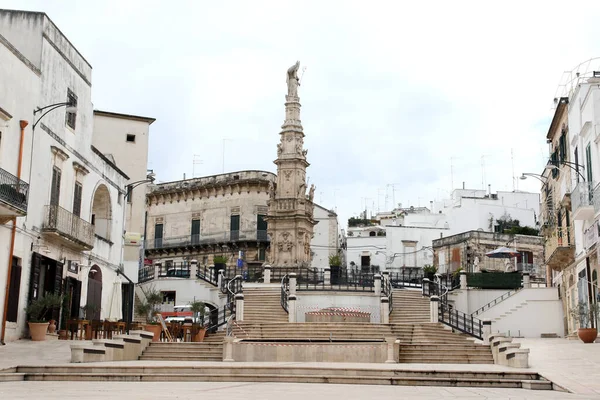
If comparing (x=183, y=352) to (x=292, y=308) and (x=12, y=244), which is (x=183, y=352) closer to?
(x=12, y=244)

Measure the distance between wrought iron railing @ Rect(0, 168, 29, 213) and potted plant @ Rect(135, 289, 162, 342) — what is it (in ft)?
18.6

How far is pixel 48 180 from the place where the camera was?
87.0ft

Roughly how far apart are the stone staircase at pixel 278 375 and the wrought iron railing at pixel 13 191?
6.25 meters

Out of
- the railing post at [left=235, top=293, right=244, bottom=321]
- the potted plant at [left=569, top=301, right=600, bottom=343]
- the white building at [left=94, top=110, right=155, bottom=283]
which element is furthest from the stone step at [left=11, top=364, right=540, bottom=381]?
the white building at [left=94, top=110, right=155, bottom=283]

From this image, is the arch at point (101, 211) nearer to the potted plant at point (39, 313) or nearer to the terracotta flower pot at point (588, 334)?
the potted plant at point (39, 313)

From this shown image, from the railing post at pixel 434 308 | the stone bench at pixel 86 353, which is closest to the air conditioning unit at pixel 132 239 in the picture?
the railing post at pixel 434 308

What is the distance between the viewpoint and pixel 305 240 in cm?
5038

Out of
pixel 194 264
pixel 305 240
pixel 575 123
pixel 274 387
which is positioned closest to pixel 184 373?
pixel 274 387

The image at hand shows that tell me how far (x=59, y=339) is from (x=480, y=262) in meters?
42.2

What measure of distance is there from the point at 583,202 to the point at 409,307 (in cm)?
1003

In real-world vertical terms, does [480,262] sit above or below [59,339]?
above

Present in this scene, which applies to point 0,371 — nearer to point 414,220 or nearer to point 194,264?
point 194,264

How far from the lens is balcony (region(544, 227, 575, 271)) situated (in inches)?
1417

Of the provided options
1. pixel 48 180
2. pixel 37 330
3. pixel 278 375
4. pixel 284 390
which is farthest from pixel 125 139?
pixel 284 390
